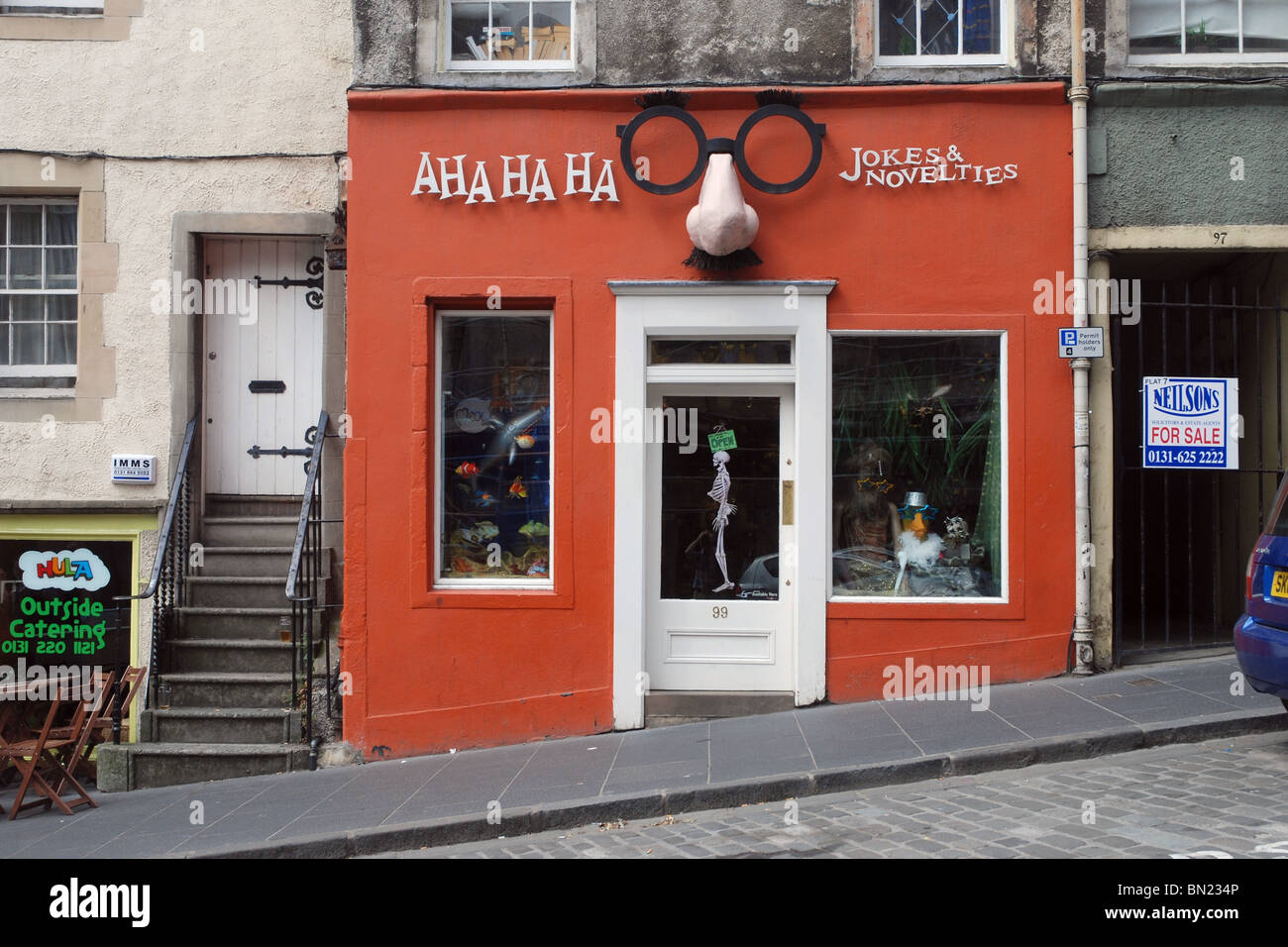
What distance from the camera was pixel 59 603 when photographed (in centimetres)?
975

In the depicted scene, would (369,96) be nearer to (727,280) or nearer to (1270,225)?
(727,280)

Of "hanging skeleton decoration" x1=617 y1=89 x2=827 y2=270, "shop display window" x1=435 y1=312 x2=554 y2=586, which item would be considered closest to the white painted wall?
"shop display window" x1=435 y1=312 x2=554 y2=586

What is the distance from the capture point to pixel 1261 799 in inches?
235

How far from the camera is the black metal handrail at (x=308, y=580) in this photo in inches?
324

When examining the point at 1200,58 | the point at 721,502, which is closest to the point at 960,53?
the point at 1200,58

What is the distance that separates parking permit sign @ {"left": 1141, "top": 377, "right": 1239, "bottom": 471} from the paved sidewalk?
1.61 m

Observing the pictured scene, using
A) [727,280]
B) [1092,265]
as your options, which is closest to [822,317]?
[727,280]

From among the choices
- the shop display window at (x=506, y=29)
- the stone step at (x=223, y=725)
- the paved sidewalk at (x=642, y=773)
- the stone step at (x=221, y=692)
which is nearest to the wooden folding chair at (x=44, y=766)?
the paved sidewalk at (x=642, y=773)

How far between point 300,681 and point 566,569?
7.48ft

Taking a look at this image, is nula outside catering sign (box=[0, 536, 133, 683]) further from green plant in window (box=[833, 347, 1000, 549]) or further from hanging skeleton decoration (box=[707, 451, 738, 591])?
green plant in window (box=[833, 347, 1000, 549])

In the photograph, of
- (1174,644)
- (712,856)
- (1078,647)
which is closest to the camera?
(712,856)

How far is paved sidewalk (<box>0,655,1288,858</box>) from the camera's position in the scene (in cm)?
654

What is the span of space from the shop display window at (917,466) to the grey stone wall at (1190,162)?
1.43m

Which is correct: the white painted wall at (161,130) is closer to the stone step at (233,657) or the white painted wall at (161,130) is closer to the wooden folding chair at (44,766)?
the stone step at (233,657)
